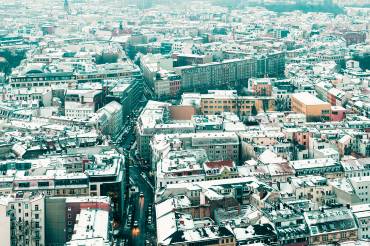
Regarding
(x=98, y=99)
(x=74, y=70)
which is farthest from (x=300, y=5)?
(x=98, y=99)

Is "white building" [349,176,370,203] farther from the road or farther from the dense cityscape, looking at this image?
the road

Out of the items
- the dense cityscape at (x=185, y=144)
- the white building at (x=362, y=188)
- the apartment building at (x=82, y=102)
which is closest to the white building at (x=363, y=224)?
the dense cityscape at (x=185, y=144)

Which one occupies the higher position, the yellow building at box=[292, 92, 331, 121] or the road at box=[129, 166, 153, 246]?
the yellow building at box=[292, 92, 331, 121]

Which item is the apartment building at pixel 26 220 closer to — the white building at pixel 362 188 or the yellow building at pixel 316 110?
the white building at pixel 362 188

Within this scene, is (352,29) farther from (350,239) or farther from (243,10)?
(350,239)

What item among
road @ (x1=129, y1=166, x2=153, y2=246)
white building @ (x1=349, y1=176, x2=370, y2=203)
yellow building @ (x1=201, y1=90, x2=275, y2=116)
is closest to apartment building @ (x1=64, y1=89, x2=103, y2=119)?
yellow building @ (x1=201, y1=90, x2=275, y2=116)
